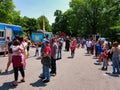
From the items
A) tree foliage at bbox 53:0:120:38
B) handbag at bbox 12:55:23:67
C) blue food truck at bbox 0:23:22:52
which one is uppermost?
tree foliage at bbox 53:0:120:38

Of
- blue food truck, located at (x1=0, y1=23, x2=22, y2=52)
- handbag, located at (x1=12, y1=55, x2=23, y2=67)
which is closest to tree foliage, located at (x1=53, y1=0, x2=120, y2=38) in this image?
blue food truck, located at (x1=0, y1=23, x2=22, y2=52)

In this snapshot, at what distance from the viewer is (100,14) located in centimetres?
7575

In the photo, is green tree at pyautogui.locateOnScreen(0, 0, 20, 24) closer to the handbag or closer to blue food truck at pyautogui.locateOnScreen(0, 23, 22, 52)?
blue food truck at pyautogui.locateOnScreen(0, 23, 22, 52)

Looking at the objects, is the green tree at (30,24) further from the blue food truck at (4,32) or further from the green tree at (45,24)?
the blue food truck at (4,32)

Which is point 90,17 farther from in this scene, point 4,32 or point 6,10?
point 4,32

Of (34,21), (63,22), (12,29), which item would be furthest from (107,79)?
(63,22)

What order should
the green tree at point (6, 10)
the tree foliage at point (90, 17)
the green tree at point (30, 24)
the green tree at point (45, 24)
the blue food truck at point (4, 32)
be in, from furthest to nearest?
the green tree at point (45, 24), the green tree at point (30, 24), the tree foliage at point (90, 17), the green tree at point (6, 10), the blue food truck at point (4, 32)

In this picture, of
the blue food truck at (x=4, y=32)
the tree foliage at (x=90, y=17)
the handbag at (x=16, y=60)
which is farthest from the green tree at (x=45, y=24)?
the handbag at (x=16, y=60)

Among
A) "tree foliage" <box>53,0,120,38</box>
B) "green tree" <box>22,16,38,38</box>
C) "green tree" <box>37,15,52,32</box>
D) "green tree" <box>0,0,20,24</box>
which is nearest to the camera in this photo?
"green tree" <box>0,0,20,24</box>

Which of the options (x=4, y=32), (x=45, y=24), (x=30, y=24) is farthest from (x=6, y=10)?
(x=45, y=24)

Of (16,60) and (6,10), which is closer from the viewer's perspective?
(16,60)

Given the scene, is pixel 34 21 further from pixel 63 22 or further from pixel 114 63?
pixel 114 63

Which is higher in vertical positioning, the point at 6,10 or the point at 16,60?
the point at 6,10

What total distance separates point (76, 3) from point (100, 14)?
27.2 feet
